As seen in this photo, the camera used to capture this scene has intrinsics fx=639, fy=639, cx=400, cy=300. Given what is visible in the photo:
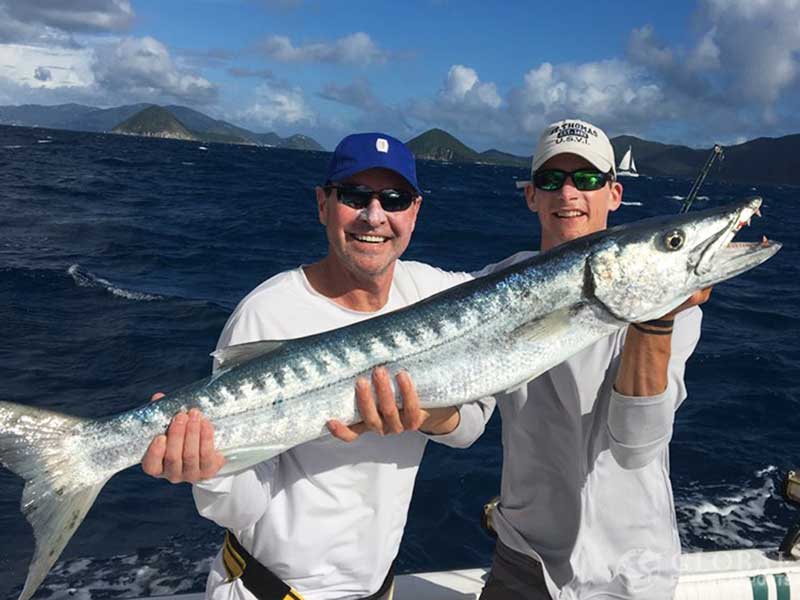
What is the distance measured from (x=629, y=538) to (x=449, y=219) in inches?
1555

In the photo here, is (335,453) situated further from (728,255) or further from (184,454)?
(728,255)

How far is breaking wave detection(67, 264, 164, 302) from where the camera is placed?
17844 millimetres

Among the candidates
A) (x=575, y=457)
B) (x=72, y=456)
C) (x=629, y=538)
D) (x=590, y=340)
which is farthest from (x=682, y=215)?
(x=72, y=456)

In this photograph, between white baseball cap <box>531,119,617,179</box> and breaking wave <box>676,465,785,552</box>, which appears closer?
white baseball cap <box>531,119,617,179</box>

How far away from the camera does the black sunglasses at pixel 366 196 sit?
361 cm

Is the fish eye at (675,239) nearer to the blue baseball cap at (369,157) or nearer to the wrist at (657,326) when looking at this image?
the wrist at (657,326)

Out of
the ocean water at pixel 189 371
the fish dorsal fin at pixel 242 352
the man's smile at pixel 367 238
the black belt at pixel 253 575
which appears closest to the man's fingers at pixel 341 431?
the fish dorsal fin at pixel 242 352

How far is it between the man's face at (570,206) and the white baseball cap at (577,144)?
0.15 ft

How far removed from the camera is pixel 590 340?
339 centimetres

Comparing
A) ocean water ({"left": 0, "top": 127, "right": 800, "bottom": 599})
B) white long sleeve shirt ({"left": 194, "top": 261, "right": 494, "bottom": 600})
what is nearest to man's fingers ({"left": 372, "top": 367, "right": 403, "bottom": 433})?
white long sleeve shirt ({"left": 194, "top": 261, "right": 494, "bottom": 600})

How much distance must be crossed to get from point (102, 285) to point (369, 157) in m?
17.2

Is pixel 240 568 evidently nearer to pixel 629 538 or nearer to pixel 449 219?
pixel 629 538

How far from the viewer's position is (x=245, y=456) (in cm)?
330

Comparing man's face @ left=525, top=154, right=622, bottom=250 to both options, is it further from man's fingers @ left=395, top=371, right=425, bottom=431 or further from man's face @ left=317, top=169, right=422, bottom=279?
man's fingers @ left=395, top=371, right=425, bottom=431
